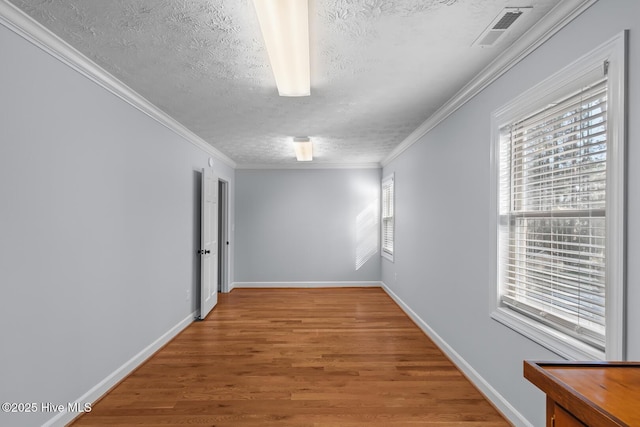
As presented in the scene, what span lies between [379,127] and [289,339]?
2.78m

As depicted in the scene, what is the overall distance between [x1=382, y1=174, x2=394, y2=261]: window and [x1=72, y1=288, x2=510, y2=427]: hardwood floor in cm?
175

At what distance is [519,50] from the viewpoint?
80.7 inches

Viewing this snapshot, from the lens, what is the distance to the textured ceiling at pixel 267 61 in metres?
1.75

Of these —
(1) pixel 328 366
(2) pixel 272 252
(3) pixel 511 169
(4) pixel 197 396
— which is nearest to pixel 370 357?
(1) pixel 328 366

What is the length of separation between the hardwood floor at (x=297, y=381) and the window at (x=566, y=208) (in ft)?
2.98

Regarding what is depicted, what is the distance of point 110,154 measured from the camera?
104 inches

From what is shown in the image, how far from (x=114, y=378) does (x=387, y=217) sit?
186 inches

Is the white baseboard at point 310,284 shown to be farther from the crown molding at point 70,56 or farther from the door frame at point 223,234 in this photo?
the crown molding at point 70,56

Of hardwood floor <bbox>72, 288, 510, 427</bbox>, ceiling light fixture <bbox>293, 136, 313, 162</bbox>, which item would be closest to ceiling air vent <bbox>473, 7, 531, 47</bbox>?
hardwood floor <bbox>72, 288, 510, 427</bbox>

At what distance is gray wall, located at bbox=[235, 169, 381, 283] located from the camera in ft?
21.7

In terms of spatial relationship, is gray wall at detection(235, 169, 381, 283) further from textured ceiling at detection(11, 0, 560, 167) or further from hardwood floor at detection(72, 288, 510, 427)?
textured ceiling at detection(11, 0, 560, 167)

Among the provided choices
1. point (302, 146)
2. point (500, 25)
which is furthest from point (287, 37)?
point (302, 146)

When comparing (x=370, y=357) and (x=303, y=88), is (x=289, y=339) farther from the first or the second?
(x=303, y=88)

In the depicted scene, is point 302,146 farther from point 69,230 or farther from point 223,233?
point 69,230
